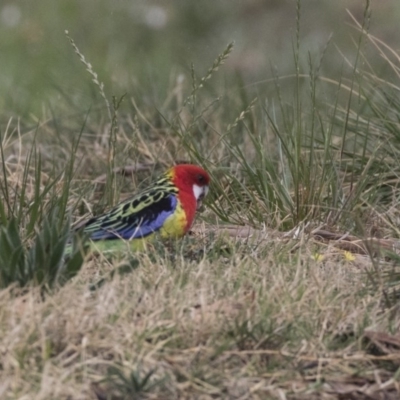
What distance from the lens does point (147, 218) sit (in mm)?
4328

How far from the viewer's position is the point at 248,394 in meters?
3.20

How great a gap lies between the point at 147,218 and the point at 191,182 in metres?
0.35

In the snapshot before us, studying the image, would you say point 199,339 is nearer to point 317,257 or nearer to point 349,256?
point 317,257

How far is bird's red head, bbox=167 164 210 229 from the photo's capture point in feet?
14.8

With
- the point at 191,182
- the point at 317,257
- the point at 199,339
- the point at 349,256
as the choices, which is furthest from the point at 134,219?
the point at 199,339

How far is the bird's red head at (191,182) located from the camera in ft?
14.8

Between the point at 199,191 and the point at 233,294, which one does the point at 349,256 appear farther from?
the point at 233,294

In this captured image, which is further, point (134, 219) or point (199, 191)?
point (199, 191)

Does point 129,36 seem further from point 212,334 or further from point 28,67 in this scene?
point 212,334

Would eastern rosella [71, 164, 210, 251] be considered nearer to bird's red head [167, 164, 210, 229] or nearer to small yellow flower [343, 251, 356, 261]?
bird's red head [167, 164, 210, 229]

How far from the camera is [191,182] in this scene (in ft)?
15.1

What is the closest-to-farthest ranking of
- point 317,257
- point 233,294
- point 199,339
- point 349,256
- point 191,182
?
point 199,339 < point 233,294 < point 317,257 < point 349,256 < point 191,182

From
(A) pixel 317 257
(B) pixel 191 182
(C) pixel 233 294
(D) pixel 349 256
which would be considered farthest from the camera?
(B) pixel 191 182

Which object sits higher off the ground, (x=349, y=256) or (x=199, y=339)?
(x=199, y=339)
